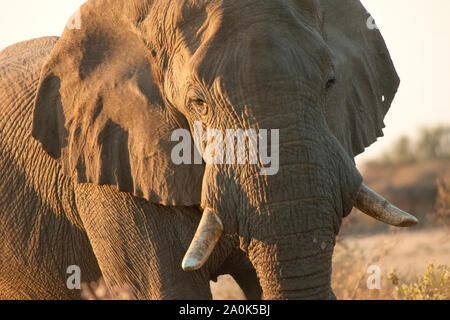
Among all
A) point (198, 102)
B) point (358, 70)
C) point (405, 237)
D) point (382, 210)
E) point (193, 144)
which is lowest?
point (405, 237)

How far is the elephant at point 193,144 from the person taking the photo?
161 inches

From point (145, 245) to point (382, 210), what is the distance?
125 cm

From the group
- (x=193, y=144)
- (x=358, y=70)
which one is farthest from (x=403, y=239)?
(x=193, y=144)

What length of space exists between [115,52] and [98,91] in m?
0.22

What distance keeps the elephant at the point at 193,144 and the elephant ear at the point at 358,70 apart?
0.03ft

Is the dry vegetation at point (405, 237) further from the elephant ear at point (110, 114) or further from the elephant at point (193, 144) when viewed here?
the elephant ear at point (110, 114)

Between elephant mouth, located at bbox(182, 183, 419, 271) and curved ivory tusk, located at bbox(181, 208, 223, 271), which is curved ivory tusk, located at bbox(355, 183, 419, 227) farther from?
curved ivory tusk, located at bbox(181, 208, 223, 271)

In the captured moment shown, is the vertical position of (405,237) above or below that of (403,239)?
below

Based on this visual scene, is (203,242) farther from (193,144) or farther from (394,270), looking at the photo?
(394,270)

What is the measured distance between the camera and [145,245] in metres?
4.82

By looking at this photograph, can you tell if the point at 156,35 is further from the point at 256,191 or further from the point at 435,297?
the point at 435,297

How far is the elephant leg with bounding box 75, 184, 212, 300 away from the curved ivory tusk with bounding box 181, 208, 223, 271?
0.57 metres

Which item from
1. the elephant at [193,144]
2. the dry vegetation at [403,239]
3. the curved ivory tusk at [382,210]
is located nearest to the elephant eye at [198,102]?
the elephant at [193,144]
